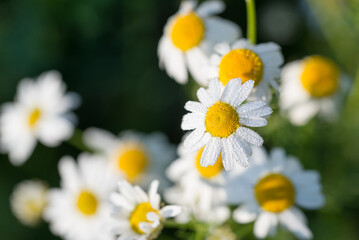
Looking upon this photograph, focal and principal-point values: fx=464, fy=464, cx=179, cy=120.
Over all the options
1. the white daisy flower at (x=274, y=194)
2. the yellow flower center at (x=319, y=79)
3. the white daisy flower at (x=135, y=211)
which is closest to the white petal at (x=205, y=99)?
the white daisy flower at (x=135, y=211)

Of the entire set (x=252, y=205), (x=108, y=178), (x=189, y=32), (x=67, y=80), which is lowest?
(x=252, y=205)

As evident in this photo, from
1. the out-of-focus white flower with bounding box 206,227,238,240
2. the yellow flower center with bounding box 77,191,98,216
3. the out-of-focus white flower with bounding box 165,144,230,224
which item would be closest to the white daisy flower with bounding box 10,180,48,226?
the yellow flower center with bounding box 77,191,98,216

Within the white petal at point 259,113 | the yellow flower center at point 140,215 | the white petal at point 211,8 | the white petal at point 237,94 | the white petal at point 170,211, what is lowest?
the white petal at point 170,211

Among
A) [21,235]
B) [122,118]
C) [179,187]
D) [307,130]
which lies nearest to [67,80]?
[122,118]

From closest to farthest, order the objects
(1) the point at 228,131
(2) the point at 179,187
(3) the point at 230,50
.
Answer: (1) the point at 228,131 → (3) the point at 230,50 → (2) the point at 179,187

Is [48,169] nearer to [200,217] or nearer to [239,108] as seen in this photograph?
[200,217]

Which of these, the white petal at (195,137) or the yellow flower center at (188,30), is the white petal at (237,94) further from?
the yellow flower center at (188,30)
